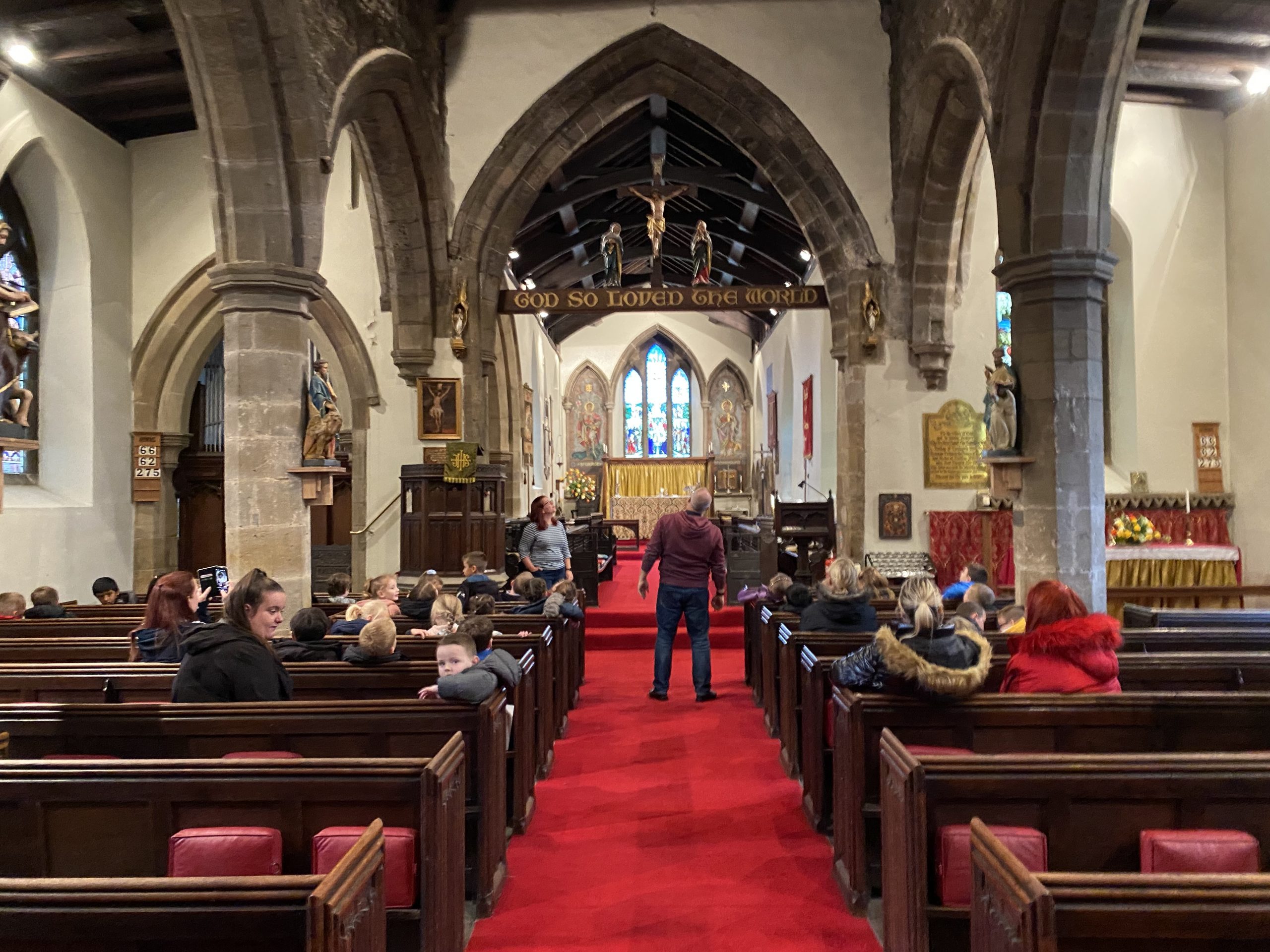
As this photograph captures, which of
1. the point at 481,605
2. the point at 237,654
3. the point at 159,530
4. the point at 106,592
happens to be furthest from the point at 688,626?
the point at 159,530

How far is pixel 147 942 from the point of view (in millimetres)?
1597

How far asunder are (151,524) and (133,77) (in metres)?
4.68

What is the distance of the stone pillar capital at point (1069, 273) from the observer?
606cm

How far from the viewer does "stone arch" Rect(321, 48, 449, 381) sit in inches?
361

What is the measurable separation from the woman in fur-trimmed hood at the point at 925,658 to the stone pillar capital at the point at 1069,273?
374cm

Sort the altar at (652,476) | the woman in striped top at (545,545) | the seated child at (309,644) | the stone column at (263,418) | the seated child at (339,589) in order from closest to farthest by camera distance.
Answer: the seated child at (309,644), the seated child at (339,589), the stone column at (263,418), the woman in striped top at (545,545), the altar at (652,476)

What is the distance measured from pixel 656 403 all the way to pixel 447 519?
646 inches

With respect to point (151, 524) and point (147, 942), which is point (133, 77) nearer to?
point (151, 524)

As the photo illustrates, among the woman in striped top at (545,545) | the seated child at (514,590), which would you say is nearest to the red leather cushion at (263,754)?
the seated child at (514,590)

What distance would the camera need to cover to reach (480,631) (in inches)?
137

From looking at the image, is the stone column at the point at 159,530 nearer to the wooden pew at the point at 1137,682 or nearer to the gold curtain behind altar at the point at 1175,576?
the wooden pew at the point at 1137,682

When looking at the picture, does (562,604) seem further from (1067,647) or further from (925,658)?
(1067,647)

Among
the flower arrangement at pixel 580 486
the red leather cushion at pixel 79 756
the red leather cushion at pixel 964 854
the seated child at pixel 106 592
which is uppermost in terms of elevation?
the flower arrangement at pixel 580 486

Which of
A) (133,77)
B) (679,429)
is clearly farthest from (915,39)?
(679,429)
